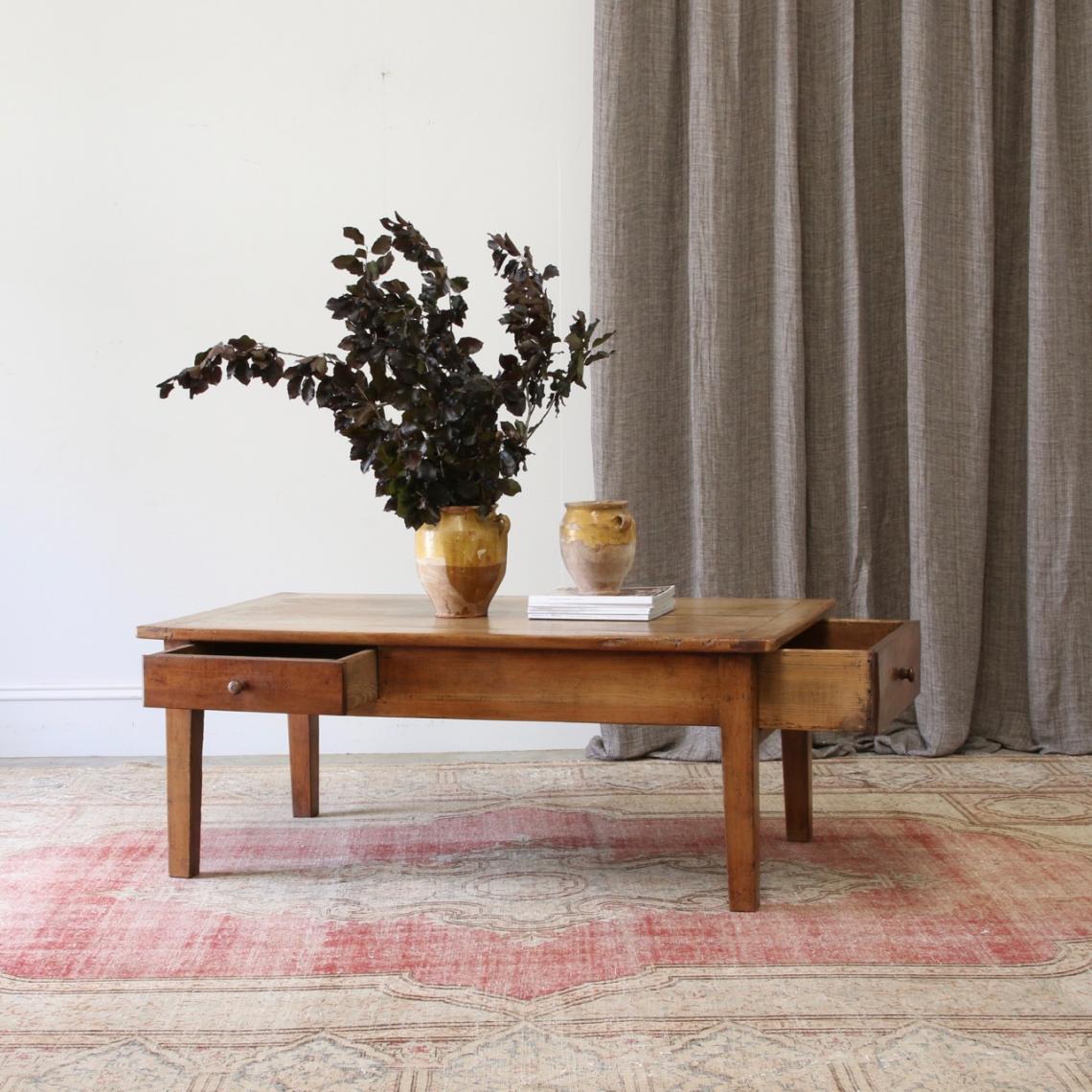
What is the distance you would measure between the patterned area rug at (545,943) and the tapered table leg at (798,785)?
0.17ft

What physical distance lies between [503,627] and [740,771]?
0.42 meters

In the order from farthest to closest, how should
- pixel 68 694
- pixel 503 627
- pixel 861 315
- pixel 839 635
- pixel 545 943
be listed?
pixel 68 694 < pixel 861 315 < pixel 839 635 < pixel 503 627 < pixel 545 943

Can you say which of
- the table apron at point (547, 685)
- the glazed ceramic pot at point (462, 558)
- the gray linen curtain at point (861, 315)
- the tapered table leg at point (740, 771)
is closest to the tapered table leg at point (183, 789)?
the table apron at point (547, 685)

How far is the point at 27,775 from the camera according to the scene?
9.41ft

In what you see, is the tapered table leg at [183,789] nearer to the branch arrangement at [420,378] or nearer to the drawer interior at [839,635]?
the branch arrangement at [420,378]

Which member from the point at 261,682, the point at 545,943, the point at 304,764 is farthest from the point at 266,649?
the point at 545,943

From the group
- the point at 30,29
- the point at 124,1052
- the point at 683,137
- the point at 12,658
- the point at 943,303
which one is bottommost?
the point at 124,1052

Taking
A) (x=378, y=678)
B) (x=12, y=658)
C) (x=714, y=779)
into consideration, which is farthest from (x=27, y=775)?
(x=714, y=779)

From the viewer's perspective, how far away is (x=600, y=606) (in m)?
2.06

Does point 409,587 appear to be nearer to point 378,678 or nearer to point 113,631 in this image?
point 113,631

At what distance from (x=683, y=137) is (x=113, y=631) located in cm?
180

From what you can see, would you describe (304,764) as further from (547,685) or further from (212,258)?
(212,258)

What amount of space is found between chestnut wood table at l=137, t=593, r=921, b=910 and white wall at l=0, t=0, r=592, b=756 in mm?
1022

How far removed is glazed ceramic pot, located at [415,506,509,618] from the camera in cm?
211
